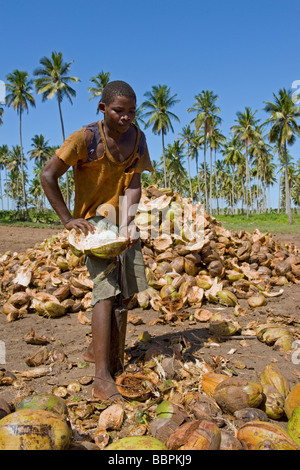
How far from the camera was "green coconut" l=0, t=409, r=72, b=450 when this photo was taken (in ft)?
4.53

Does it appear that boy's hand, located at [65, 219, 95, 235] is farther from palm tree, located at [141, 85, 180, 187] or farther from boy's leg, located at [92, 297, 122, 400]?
palm tree, located at [141, 85, 180, 187]

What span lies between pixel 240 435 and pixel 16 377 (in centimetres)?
166

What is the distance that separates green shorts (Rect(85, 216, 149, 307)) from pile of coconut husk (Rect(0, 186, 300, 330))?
131 centimetres

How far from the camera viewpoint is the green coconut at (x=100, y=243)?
230 centimetres

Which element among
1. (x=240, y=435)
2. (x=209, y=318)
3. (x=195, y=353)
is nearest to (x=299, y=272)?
(x=209, y=318)

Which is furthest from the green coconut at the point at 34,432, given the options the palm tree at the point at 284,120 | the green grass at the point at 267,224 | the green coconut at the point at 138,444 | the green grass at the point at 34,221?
the palm tree at the point at 284,120

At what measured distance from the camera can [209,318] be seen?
155 inches

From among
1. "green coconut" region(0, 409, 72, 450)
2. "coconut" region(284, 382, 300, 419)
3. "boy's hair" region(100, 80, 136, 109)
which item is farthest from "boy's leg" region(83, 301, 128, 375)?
"boy's hair" region(100, 80, 136, 109)

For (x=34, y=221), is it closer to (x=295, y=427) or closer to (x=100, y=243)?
(x=100, y=243)

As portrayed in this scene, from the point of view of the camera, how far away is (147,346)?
10.5 ft

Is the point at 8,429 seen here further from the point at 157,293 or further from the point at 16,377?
the point at 157,293

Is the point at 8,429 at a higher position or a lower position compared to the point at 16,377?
higher

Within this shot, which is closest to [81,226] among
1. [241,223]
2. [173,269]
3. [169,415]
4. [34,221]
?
[169,415]

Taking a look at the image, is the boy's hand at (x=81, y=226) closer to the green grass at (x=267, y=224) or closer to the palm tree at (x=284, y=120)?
the green grass at (x=267, y=224)
